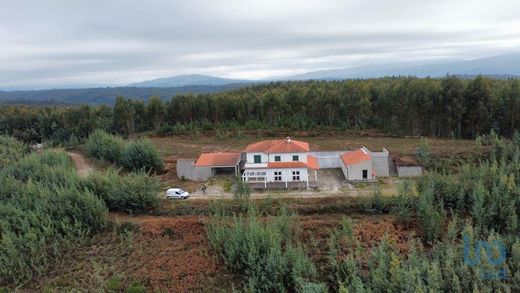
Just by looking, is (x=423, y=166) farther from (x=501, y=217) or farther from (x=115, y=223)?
(x=115, y=223)

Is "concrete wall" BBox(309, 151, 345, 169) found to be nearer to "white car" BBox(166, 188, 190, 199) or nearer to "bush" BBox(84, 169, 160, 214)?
"white car" BBox(166, 188, 190, 199)

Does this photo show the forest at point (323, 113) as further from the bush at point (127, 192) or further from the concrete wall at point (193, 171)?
the bush at point (127, 192)

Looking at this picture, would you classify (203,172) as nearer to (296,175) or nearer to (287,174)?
(287,174)

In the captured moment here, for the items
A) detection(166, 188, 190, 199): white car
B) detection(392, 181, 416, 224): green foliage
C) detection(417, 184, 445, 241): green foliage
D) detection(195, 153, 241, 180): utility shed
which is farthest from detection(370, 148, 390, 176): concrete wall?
detection(166, 188, 190, 199): white car

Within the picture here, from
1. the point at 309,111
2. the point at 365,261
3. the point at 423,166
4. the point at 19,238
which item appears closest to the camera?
the point at 365,261

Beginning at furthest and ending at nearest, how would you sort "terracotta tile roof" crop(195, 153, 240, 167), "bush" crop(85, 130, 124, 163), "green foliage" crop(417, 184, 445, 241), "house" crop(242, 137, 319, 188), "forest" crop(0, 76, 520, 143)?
"forest" crop(0, 76, 520, 143) < "bush" crop(85, 130, 124, 163) < "terracotta tile roof" crop(195, 153, 240, 167) < "house" crop(242, 137, 319, 188) < "green foliage" crop(417, 184, 445, 241)

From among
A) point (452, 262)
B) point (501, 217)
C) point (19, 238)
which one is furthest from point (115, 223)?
point (501, 217)

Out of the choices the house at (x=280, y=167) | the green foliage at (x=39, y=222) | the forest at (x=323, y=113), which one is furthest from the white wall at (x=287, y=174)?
the forest at (x=323, y=113)
